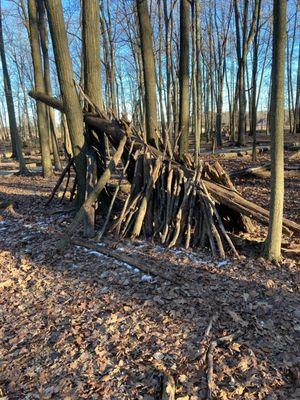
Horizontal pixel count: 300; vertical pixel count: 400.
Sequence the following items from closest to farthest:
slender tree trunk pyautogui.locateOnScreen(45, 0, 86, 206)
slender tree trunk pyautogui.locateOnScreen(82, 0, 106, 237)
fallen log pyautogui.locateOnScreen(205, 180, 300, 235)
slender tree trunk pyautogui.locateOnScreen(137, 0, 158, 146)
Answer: fallen log pyautogui.locateOnScreen(205, 180, 300, 235) < slender tree trunk pyautogui.locateOnScreen(45, 0, 86, 206) < slender tree trunk pyautogui.locateOnScreen(82, 0, 106, 237) < slender tree trunk pyautogui.locateOnScreen(137, 0, 158, 146)

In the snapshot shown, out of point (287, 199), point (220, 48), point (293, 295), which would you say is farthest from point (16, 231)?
point (220, 48)

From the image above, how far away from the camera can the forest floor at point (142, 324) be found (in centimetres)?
280

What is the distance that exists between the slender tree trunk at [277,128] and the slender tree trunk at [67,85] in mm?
4066

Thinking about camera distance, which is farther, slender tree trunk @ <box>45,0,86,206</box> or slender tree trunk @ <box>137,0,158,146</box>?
slender tree trunk @ <box>137,0,158,146</box>

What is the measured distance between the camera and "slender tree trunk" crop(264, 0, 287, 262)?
4129 mm

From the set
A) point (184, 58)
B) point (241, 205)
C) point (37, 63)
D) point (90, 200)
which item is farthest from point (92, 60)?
point (37, 63)

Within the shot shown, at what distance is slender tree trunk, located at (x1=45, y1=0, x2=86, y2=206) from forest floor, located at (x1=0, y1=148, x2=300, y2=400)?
2.26 m

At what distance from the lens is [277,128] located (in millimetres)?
4445

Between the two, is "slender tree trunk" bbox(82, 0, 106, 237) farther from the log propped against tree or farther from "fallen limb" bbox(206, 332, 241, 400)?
"fallen limb" bbox(206, 332, 241, 400)

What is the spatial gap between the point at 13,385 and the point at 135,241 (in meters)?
3.18

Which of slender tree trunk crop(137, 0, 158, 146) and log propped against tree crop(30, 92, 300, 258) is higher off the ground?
slender tree trunk crop(137, 0, 158, 146)

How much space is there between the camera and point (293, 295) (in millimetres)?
4055

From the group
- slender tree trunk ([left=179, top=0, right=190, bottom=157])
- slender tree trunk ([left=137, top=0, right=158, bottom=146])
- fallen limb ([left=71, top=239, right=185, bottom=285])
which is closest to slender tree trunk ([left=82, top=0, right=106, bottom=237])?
fallen limb ([left=71, top=239, right=185, bottom=285])

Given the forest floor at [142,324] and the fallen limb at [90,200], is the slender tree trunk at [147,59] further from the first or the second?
the forest floor at [142,324]
